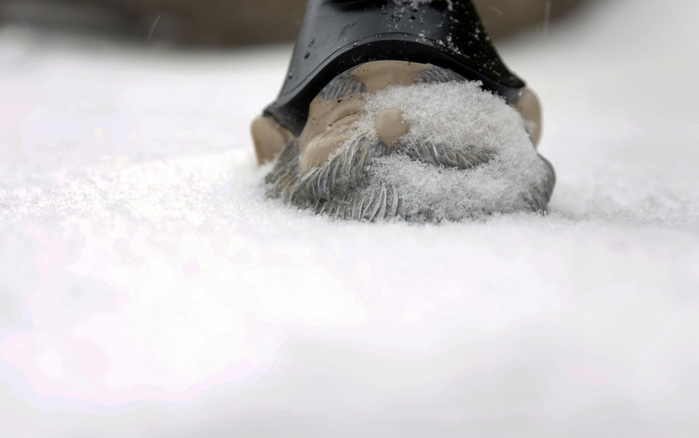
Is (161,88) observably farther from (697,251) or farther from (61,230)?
(697,251)

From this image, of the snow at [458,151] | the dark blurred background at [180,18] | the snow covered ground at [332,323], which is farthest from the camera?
the dark blurred background at [180,18]

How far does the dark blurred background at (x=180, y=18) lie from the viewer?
9.00ft

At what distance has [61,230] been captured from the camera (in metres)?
0.77

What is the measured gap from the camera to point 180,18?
279 centimetres

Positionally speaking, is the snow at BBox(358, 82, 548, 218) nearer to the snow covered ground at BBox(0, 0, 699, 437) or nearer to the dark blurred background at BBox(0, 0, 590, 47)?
the snow covered ground at BBox(0, 0, 699, 437)

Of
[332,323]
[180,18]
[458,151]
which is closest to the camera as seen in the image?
[332,323]

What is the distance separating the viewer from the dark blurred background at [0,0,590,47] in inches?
108

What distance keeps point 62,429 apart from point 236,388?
0.42ft

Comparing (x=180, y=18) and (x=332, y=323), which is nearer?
(x=332, y=323)

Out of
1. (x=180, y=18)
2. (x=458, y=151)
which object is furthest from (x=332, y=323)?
(x=180, y=18)

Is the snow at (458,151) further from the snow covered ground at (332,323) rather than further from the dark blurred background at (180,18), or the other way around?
the dark blurred background at (180,18)

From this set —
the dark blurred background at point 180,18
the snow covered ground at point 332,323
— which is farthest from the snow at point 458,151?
the dark blurred background at point 180,18

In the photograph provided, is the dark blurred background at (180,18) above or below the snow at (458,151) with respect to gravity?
below

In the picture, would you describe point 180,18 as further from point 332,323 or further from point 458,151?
point 332,323
